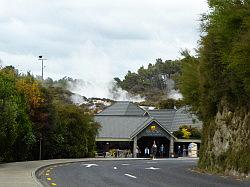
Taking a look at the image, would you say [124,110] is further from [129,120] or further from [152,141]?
[152,141]

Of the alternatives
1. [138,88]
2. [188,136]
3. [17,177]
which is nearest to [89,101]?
[138,88]

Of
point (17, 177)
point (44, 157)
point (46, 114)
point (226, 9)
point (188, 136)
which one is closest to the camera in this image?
point (17, 177)

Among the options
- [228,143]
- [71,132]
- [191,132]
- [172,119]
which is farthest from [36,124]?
[172,119]

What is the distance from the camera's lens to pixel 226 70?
28.2 m

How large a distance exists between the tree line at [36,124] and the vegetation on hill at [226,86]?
37.3ft

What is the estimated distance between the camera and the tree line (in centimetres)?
3077

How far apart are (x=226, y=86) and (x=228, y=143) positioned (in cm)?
315

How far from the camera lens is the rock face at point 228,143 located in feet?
87.7

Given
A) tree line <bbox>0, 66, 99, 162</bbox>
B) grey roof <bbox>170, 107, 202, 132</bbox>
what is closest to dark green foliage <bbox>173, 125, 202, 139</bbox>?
grey roof <bbox>170, 107, 202, 132</bbox>

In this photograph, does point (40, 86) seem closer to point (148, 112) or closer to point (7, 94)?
point (7, 94)

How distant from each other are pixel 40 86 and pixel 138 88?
110017 mm

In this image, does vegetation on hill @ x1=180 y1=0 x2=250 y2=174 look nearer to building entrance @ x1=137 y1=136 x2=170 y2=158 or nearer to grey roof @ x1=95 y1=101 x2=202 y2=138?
grey roof @ x1=95 y1=101 x2=202 y2=138

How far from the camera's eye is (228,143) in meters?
29.8

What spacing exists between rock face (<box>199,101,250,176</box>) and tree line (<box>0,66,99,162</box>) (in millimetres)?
11633
